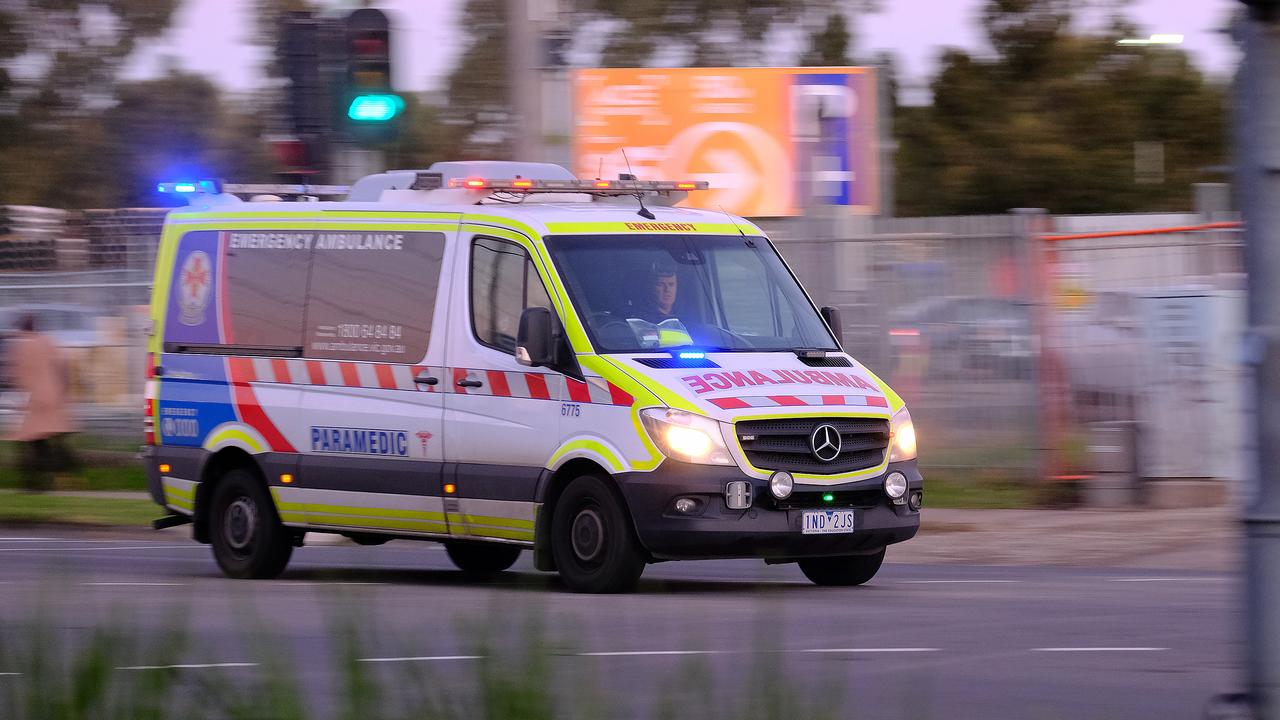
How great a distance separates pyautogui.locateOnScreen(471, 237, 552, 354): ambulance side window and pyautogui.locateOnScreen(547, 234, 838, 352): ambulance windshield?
20 centimetres

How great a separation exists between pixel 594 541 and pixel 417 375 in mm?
1617

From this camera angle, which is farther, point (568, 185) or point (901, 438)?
point (568, 185)

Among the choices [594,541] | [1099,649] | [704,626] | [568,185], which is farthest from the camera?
[568,185]

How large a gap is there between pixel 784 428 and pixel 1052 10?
4601 cm

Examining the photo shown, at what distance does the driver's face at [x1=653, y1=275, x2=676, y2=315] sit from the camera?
11234 mm

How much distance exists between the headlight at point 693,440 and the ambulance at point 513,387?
0.01m

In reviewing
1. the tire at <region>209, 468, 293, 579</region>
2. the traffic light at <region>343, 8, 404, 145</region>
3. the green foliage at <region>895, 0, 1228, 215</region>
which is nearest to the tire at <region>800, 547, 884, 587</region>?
the tire at <region>209, 468, 293, 579</region>

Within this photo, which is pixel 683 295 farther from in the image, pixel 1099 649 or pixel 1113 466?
pixel 1113 466

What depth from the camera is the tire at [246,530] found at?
12305 mm

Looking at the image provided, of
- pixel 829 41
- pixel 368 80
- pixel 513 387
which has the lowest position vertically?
pixel 513 387

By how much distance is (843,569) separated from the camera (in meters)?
11.6

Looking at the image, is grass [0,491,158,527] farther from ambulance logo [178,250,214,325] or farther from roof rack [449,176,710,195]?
roof rack [449,176,710,195]

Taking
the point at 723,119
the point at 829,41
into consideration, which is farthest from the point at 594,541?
the point at 829,41

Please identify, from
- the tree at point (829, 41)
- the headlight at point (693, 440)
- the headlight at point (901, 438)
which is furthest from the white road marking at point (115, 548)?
the tree at point (829, 41)
